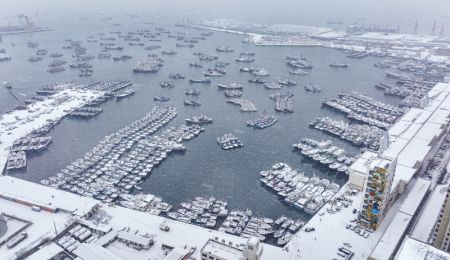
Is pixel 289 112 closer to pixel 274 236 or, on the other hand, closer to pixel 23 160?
pixel 274 236

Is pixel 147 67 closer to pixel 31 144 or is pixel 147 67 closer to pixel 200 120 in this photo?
pixel 200 120

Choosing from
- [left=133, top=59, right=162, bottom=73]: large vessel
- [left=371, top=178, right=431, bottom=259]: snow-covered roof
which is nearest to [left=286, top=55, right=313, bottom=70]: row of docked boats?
[left=133, top=59, right=162, bottom=73]: large vessel

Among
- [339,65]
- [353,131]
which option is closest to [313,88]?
[353,131]

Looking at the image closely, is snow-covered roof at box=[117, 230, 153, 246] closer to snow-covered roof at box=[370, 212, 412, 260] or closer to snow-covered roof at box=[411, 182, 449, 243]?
snow-covered roof at box=[370, 212, 412, 260]

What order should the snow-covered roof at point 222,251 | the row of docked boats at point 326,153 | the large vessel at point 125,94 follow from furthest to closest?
the large vessel at point 125,94 < the row of docked boats at point 326,153 < the snow-covered roof at point 222,251

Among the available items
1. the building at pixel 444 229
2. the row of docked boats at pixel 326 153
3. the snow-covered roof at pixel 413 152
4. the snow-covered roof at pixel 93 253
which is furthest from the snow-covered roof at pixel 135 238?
the snow-covered roof at pixel 413 152

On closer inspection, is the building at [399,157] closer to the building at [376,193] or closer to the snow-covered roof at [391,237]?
the building at [376,193]
